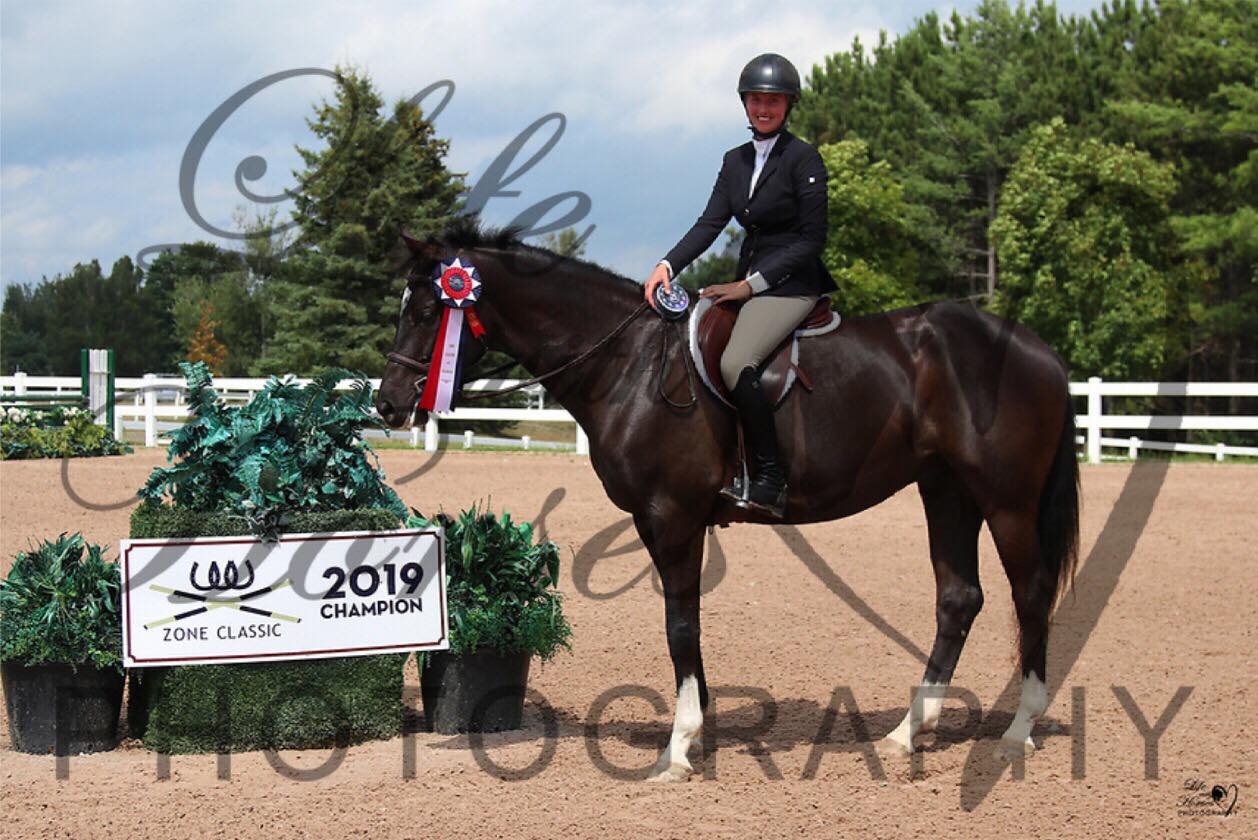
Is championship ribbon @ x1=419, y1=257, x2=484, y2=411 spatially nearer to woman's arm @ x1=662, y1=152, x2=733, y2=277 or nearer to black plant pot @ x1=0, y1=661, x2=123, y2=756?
woman's arm @ x1=662, y1=152, x2=733, y2=277

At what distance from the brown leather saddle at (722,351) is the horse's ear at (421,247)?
119 cm

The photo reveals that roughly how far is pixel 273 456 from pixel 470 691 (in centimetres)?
139

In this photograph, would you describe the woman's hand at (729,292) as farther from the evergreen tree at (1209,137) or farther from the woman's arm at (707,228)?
the evergreen tree at (1209,137)

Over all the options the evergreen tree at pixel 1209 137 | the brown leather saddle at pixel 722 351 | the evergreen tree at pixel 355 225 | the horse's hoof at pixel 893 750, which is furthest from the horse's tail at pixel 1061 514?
the evergreen tree at pixel 1209 137

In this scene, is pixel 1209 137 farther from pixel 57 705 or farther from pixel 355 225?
pixel 57 705

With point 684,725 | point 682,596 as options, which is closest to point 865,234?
point 682,596

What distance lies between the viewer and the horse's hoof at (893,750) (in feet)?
18.1

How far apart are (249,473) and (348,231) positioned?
85.6ft

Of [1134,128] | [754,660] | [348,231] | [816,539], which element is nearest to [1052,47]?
[1134,128]

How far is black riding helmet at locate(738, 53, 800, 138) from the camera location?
18.4 feet

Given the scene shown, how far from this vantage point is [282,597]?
5418mm

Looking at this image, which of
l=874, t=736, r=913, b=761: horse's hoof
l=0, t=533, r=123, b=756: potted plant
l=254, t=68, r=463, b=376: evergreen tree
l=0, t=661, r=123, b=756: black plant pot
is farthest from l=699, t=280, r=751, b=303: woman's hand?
l=254, t=68, r=463, b=376: evergreen tree

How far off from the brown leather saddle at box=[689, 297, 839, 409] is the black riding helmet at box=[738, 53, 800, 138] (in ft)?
3.06

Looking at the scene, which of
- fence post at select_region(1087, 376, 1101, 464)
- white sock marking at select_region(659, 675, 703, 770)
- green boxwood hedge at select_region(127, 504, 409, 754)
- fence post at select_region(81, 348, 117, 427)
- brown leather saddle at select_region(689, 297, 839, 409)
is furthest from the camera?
fence post at select_region(81, 348, 117, 427)
